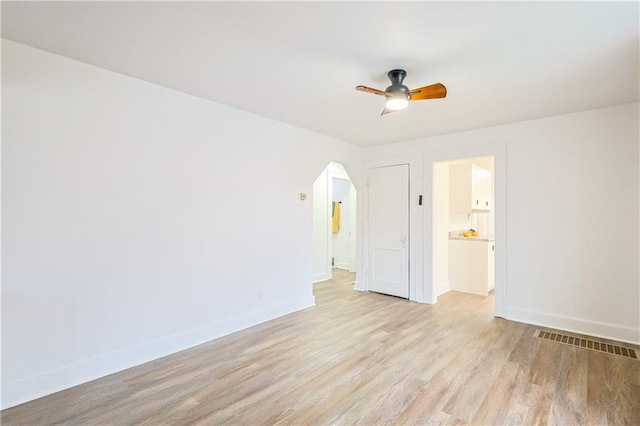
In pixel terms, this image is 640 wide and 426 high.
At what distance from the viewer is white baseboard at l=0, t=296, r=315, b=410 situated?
2236mm

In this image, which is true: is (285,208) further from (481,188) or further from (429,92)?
(481,188)

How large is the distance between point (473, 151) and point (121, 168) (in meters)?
4.26

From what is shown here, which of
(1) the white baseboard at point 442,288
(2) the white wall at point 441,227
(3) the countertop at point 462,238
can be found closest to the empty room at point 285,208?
(2) the white wall at point 441,227

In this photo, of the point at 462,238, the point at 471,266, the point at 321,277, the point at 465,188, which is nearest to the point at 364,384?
the point at 471,266

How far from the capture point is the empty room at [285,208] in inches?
82.2

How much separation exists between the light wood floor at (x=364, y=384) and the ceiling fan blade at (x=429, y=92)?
92.7 inches

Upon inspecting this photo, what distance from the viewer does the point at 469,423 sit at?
2.01 m

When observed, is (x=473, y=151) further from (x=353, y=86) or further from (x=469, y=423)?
(x=469, y=423)

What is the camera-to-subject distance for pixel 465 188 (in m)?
5.58

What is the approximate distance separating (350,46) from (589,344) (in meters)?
3.80

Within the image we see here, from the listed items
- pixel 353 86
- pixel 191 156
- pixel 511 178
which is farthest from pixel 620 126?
pixel 191 156

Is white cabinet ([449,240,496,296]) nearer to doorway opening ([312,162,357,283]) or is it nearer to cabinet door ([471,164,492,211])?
cabinet door ([471,164,492,211])

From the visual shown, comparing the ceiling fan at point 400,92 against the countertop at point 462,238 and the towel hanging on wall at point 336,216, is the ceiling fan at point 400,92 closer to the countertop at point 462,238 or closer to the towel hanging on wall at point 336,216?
the countertop at point 462,238

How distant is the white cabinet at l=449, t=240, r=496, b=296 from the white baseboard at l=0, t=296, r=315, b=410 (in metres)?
3.51
